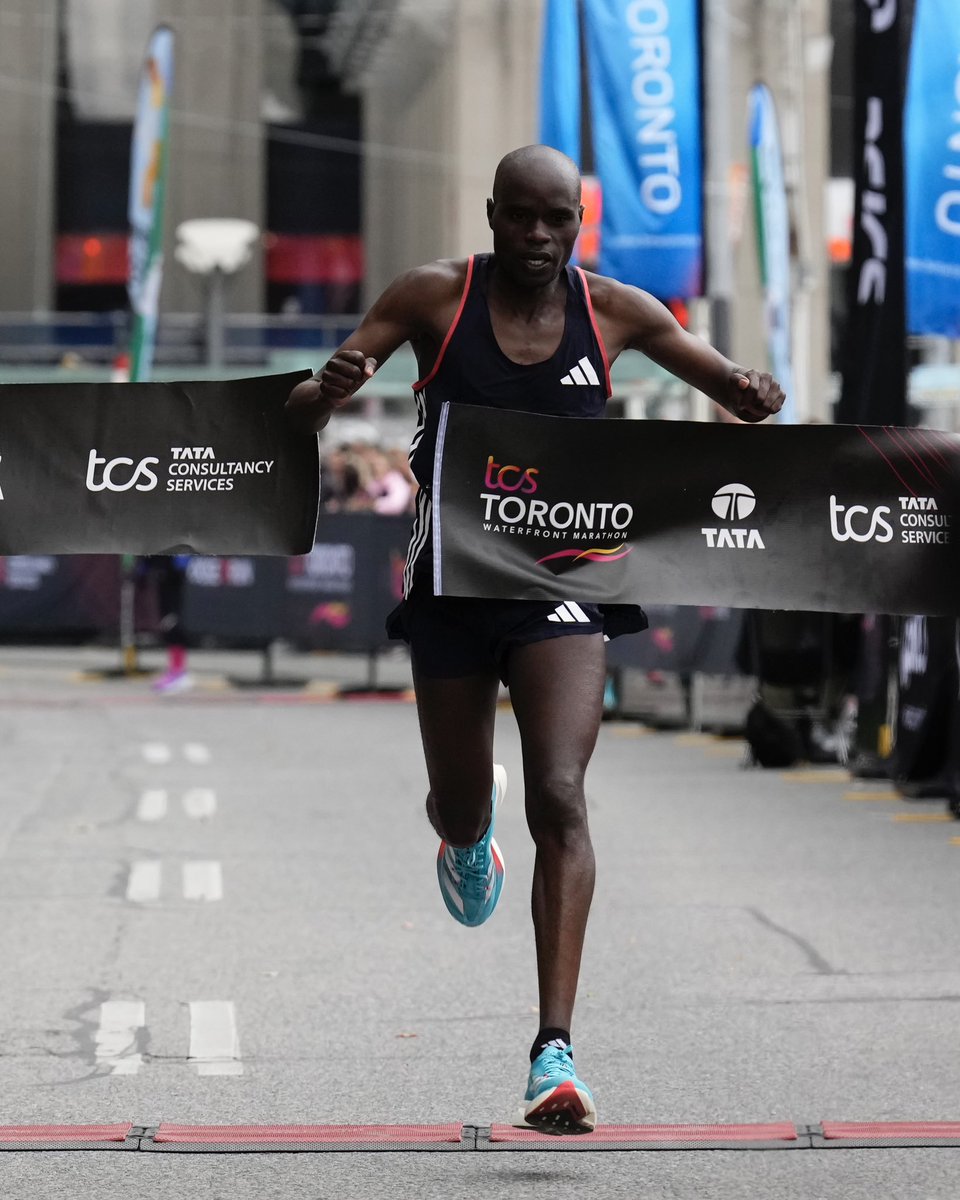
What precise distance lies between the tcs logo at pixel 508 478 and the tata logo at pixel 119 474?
90cm

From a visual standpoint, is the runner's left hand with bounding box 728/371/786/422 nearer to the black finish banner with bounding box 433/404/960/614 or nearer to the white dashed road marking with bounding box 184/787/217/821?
the black finish banner with bounding box 433/404/960/614

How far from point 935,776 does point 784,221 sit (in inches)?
345

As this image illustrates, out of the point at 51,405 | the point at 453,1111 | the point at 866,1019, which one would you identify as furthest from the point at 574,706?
the point at 866,1019

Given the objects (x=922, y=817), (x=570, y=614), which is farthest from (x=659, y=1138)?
(x=922, y=817)

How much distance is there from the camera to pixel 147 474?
5.73 metres

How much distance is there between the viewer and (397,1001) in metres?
6.95

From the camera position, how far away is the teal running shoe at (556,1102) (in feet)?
15.3

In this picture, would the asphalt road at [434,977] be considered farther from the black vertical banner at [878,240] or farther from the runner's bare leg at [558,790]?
the black vertical banner at [878,240]

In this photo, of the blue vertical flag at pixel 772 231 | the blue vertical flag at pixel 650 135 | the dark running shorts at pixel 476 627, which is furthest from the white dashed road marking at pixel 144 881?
the blue vertical flag at pixel 772 231

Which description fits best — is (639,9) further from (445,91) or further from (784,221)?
(445,91)

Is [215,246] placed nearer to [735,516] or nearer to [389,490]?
[389,490]

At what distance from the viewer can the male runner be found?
504 cm

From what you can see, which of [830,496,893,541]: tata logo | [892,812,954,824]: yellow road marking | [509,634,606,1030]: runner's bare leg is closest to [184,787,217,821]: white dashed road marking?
[892,812,954,824]: yellow road marking

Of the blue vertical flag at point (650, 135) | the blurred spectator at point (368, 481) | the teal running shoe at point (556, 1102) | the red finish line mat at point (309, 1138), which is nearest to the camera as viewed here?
the teal running shoe at point (556, 1102)
